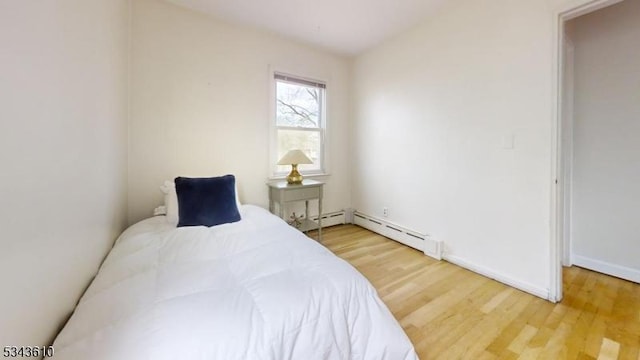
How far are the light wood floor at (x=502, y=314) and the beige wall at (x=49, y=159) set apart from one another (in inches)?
64.9

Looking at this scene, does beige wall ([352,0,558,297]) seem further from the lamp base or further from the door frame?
the lamp base

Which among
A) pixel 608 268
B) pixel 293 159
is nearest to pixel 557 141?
pixel 608 268

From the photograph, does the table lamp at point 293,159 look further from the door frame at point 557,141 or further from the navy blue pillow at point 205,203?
the door frame at point 557,141

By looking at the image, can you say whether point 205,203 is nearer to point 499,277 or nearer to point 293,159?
point 293,159

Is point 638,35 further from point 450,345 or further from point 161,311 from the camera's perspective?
point 161,311

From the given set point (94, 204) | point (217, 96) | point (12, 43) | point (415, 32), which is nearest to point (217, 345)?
point (12, 43)

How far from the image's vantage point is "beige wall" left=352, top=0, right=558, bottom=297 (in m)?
1.85

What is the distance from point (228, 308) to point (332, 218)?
8.94 feet

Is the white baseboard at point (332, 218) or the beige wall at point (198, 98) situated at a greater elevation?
the beige wall at point (198, 98)

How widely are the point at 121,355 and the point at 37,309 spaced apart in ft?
1.11

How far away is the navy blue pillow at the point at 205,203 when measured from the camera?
189 cm

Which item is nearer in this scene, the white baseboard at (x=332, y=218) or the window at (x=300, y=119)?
the window at (x=300, y=119)

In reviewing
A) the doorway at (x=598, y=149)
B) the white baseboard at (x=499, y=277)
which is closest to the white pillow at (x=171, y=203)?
the white baseboard at (x=499, y=277)

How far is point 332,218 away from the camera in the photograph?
356cm
